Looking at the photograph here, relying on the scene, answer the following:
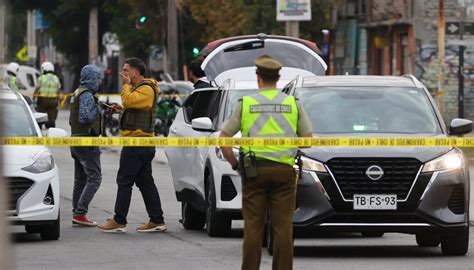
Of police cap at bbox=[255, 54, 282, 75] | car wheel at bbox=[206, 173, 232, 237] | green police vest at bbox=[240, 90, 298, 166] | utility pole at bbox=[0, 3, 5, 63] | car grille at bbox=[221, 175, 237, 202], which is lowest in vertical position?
car wheel at bbox=[206, 173, 232, 237]

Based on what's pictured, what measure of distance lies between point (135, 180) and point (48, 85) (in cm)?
1793

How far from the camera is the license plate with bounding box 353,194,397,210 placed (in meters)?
13.0

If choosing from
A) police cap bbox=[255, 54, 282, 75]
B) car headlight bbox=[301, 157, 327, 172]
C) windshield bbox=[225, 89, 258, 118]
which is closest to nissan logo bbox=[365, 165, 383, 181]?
car headlight bbox=[301, 157, 327, 172]

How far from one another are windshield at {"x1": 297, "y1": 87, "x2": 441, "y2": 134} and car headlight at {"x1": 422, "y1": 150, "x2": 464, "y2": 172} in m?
0.69

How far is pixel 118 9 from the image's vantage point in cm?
6775

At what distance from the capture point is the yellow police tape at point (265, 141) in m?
10.8

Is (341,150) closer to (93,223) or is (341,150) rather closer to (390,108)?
(390,108)

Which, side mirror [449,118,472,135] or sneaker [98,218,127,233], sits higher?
side mirror [449,118,472,135]

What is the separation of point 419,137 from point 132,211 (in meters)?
6.00

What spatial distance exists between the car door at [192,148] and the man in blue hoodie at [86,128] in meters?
0.86

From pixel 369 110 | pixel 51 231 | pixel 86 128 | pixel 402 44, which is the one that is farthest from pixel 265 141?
pixel 402 44

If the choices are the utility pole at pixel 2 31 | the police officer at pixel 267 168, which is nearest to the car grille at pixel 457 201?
the police officer at pixel 267 168

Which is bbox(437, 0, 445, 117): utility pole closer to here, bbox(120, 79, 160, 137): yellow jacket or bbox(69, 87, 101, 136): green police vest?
bbox(69, 87, 101, 136): green police vest

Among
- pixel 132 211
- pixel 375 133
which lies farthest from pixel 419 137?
pixel 132 211
